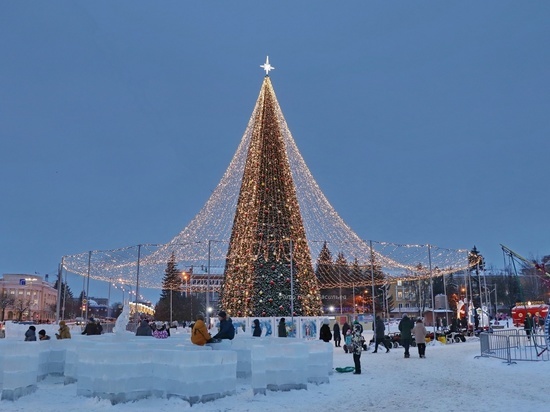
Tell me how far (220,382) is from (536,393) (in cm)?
671

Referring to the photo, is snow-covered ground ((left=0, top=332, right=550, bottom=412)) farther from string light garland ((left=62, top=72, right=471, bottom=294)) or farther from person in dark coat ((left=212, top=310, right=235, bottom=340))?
string light garland ((left=62, top=72, right=471, bottom=294))

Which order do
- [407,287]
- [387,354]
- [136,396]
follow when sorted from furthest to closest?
[407,287], [387,354], [136,396]

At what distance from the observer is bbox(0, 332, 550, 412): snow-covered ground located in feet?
34.3

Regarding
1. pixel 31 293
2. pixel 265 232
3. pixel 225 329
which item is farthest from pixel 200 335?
pixel 31 293

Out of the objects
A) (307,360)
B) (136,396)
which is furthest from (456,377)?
(136,396)

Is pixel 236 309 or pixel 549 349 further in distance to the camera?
pixel 236 309

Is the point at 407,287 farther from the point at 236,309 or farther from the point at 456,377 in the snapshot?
the point at 456,377

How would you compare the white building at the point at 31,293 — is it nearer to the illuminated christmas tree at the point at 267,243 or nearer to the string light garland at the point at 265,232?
the string light garland at the point at 265,232

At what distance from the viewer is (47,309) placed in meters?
124

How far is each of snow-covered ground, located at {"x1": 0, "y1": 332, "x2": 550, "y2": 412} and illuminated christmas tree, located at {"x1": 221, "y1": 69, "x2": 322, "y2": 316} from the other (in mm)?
11537

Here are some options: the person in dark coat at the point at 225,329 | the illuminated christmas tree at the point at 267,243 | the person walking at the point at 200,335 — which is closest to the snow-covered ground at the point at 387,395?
the person in dark coat at the point at 225,329

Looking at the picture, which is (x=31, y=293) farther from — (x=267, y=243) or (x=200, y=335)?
(x=200, y=335)

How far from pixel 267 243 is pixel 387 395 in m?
15.3

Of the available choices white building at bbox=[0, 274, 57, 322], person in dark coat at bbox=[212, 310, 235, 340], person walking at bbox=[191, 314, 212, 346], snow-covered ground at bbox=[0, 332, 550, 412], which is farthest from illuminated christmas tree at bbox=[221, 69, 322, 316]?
white building at bbox=[0, 274, 57, 322]
